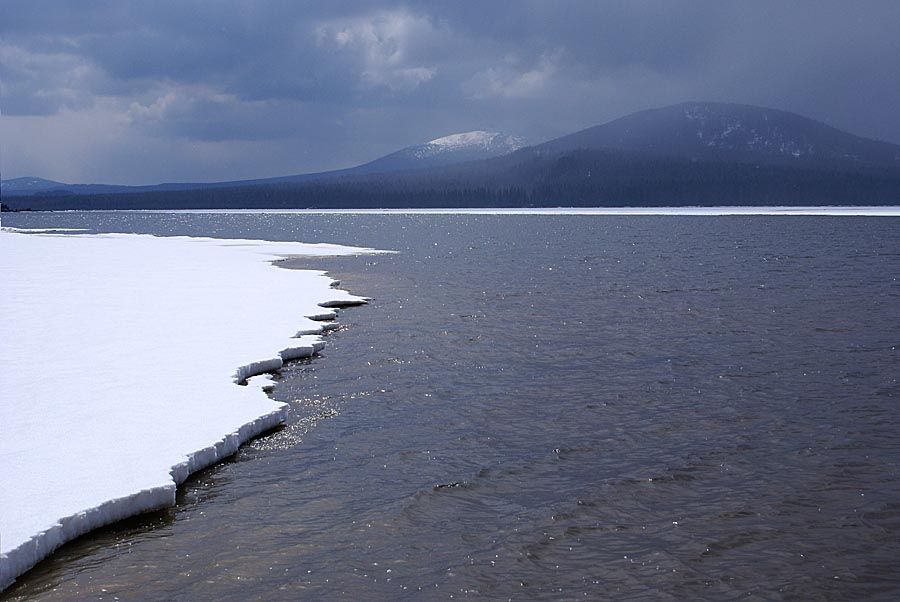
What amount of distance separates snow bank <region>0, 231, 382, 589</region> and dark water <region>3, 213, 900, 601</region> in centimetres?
32

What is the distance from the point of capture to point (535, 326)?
69.5 feet

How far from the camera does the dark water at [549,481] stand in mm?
7090

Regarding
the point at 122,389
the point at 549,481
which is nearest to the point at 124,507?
the point at 122,389

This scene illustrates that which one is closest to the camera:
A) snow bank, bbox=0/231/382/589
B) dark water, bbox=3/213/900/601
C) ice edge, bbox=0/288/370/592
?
ice edge, bbox=0/288/370/592

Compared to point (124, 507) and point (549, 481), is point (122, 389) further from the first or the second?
point (549, 481)

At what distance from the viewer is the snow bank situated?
317 inches

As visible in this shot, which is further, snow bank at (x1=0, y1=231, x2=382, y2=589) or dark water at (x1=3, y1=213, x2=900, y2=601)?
snow bank at (x1=0, y1=231, x2=382, y2=589)

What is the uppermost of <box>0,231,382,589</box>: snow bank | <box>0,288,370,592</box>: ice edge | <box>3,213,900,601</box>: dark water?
<box>0,231,382,589</box>: snow bank

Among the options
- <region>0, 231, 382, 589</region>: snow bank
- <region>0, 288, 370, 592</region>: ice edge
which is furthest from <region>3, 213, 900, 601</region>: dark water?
<region>0, 231, 382, 589</region>: snow bank

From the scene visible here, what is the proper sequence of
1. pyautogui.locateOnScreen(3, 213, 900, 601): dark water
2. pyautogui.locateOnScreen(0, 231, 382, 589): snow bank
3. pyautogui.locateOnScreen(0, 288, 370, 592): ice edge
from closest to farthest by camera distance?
pyautogui.locateOnScreen(0, 288, 370, 592): ice edge, pyautogui.locateOnScreen(3, 213, 900, 601): dark water, pyautogui.locateOnScreen(0, 231, 382, 589): snow bank

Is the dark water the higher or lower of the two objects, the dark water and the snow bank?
the lower

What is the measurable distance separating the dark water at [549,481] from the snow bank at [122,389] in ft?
1.06

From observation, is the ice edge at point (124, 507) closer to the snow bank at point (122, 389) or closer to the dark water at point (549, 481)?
the snow bank at point (122, 389)

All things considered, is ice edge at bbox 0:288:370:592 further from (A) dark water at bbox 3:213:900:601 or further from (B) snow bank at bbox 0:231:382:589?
(A) dark water at bbox 3:213:900:601
